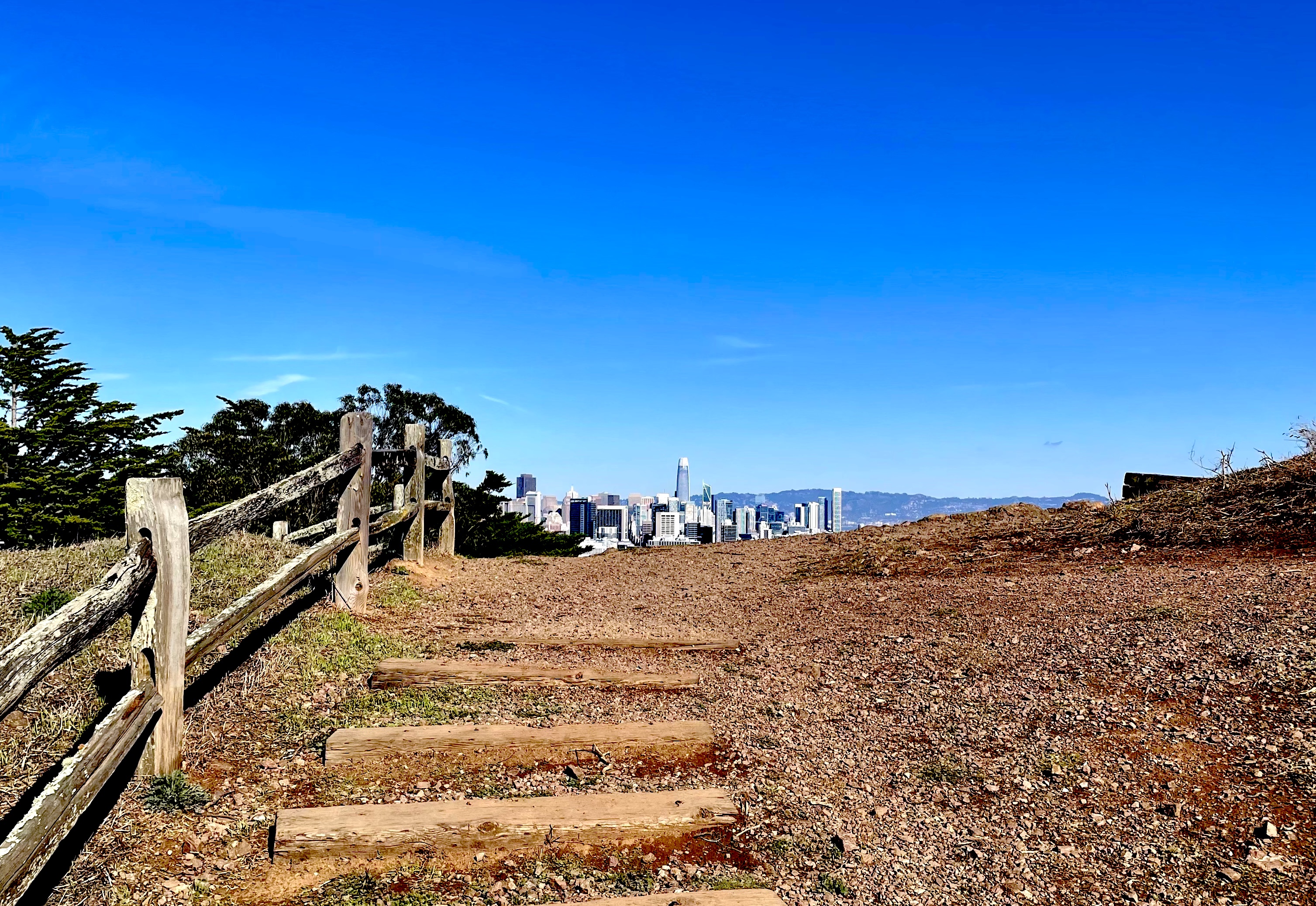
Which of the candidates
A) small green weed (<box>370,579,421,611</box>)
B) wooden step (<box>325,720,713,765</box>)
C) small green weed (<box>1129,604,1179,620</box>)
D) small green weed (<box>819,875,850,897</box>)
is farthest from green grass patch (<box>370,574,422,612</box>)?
small green weed (<box>1129,604,1179,620</box>)

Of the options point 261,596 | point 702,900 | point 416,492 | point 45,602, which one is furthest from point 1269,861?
point 416,492

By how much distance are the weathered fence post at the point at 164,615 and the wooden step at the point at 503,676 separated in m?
1.57

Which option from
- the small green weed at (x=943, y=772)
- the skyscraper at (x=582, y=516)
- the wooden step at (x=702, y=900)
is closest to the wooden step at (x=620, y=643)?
the small green weed at (x=943, y=772)

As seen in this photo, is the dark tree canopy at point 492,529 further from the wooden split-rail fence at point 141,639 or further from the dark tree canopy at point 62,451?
the wooden split-rail fence at point 141,639

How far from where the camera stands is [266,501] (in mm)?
5570

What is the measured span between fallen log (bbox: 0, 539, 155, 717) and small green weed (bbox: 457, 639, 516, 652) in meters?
2.96

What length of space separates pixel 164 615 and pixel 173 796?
2.67ft

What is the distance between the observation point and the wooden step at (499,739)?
450 centimetres

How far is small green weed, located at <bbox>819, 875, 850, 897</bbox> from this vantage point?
3562 mm

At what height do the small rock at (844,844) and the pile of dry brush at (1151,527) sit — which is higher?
the pile of dry brush at (1151,527)

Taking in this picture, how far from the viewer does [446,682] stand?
18.4ft

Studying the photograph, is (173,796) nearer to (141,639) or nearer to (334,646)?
(141,639)

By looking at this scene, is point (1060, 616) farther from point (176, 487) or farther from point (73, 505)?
point (73, 505)

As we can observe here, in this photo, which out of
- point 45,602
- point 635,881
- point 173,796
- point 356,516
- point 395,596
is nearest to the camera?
point 635,881
